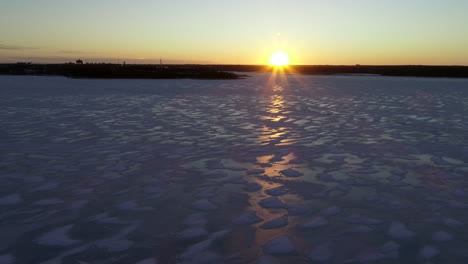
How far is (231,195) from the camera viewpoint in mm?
6461

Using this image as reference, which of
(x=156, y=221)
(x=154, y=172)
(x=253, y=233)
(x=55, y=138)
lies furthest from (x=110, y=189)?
(x=55, y=138)

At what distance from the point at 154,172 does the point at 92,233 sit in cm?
284

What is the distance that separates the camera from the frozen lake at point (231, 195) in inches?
181

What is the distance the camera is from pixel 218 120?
15.1 meters

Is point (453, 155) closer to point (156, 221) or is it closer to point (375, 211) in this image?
point (375, 211)

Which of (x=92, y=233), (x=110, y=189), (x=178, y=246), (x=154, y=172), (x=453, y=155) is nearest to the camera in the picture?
(x=178, y=246)

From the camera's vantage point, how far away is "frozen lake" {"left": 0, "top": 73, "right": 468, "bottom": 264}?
459 centimetres

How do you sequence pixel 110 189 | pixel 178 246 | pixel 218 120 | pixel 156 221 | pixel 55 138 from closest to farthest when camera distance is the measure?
pixel 178 246, pixel 156 221, pixel 110 189, pixel 55 138, pixel 218 120

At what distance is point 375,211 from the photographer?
579 centimetres

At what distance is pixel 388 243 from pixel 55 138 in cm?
952

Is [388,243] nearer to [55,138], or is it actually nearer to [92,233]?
[92,233]

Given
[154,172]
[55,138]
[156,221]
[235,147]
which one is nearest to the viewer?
[156,221]

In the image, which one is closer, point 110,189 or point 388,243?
point 388,243

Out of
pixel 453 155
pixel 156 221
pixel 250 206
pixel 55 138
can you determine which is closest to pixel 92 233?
pixel 156 221
